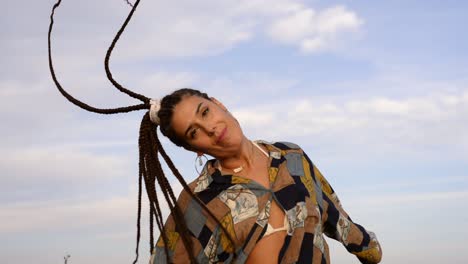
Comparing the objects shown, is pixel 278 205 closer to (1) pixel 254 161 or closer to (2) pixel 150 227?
(1) pixel 254 161

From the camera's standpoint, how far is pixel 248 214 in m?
5.22

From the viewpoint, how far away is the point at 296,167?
221 inches

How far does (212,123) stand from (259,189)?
21.1 inches

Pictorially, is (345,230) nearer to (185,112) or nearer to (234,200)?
(234,200)

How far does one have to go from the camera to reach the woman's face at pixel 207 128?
17.1ft

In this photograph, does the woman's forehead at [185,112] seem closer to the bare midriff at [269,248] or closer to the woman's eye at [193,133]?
the woman's eye at [193,133]

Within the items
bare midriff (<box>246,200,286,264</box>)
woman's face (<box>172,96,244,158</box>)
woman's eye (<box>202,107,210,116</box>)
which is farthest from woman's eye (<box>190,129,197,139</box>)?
bare midriff (<box>246,200,286,264</box>)

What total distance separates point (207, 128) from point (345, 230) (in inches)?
53.7

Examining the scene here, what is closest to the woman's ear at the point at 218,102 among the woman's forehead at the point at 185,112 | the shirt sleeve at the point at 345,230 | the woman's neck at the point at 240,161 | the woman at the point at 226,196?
the woman at the point at 226,196

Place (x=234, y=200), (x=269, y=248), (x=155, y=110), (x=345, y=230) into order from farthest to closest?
(x=345, y=230) → (x=155, y=110) → (x=234, y=200) → (x=269, y=248)

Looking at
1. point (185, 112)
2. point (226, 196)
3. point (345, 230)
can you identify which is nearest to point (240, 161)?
point (226, 196)

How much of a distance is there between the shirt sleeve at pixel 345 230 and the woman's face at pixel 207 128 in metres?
0.83

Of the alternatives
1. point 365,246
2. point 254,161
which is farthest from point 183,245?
point 365,246

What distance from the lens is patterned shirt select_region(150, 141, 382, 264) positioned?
5188mm
